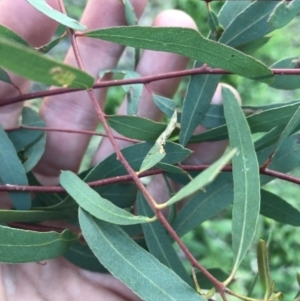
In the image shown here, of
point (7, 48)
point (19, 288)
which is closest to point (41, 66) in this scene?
point (7, 48)

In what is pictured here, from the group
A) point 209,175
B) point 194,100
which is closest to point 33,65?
point 209,175

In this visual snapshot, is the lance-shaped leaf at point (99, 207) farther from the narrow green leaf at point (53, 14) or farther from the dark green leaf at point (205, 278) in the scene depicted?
the dark green leaf at point (205, 278)

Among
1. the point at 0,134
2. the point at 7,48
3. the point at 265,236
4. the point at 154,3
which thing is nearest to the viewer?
the point at 7,48

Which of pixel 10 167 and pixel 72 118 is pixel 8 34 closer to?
pixel 10 167

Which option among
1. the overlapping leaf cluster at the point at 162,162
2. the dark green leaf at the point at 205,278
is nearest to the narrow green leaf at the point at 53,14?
the overlapping leaf cluster at the point at 162,162

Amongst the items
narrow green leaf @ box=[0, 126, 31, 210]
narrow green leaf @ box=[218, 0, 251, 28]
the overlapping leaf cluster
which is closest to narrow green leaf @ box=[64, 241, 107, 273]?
the overlapping leaf cluster

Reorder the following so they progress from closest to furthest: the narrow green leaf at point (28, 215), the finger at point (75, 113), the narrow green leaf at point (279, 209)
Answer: the narrow green leaf at point (28, 215)
the narrow green leaf at point (279, 209)
the finger at point (75, 113)

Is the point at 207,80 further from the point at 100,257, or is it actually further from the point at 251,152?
the point at 100,257
